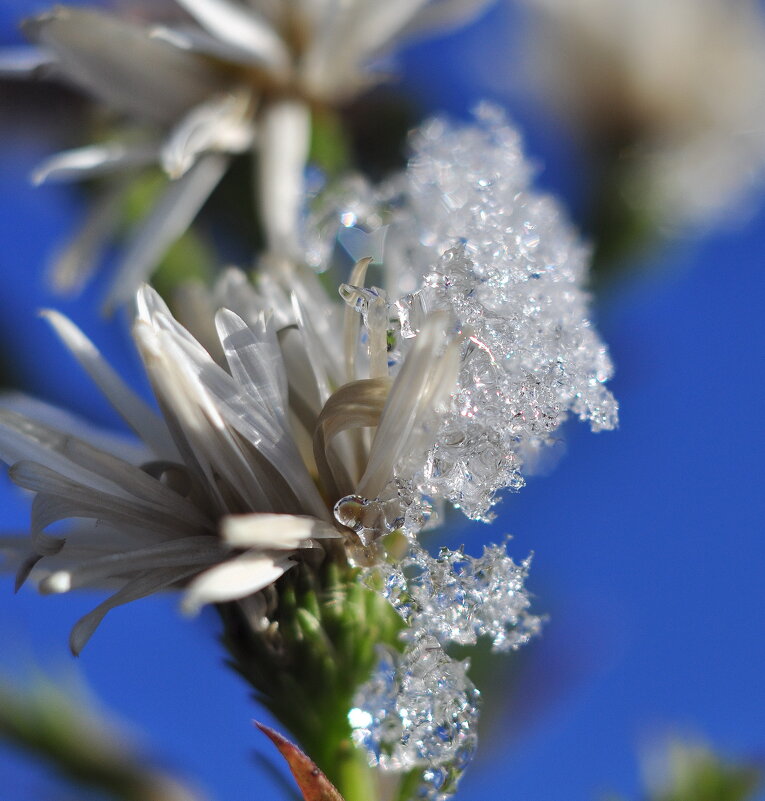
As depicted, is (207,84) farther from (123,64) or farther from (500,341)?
(500,341)

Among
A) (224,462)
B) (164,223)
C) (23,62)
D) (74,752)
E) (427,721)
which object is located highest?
(23,62)

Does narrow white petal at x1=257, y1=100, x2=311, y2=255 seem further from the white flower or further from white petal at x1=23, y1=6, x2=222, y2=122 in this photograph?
the white flower

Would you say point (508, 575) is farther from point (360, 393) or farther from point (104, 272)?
point (104, 272)

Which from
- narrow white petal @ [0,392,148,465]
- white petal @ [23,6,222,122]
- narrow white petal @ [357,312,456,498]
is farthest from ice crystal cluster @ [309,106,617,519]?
white petal @ [23,6,222,122]

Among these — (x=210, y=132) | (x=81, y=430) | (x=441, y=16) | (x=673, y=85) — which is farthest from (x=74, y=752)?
(x=673, y=85)

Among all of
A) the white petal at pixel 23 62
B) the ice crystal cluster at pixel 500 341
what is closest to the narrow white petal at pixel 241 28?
the white petal at pixel 23 62

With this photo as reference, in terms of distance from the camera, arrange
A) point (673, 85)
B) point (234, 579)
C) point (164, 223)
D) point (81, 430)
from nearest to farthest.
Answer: point (234, 579)
point (81, 430)
point (164, 223)
point (673, 85)

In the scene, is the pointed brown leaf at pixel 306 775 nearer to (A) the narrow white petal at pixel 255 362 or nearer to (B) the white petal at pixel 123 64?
(A) the narrow white petal at pixel 255 362
